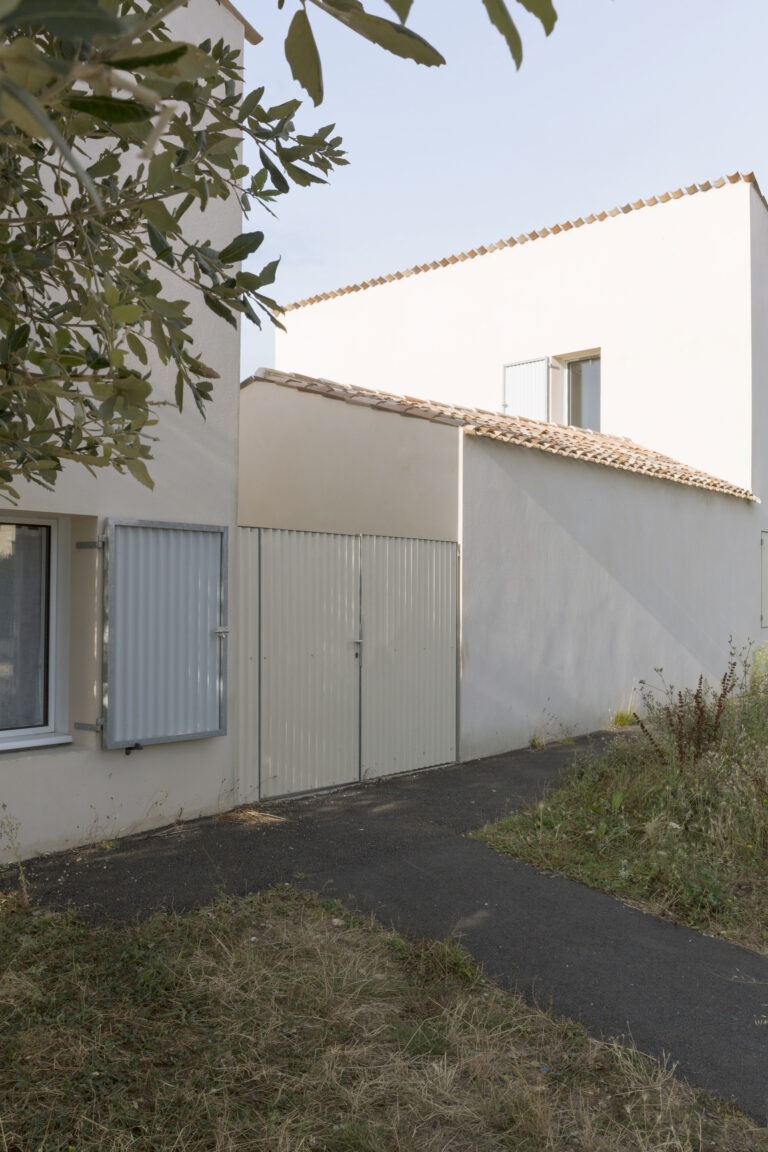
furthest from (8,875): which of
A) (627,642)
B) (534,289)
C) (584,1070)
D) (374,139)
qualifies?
(534,289)

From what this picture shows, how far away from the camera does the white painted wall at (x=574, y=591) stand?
30.0ft

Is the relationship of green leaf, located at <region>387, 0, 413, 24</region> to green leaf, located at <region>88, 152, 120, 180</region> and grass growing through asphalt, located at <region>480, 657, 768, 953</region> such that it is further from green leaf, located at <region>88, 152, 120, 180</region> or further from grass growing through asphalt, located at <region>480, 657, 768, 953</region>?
grass growing through asphalt, located at <region>480, 657, 768, 953</region>

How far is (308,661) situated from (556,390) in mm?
9130

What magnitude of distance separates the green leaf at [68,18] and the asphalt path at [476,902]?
358 centimetres

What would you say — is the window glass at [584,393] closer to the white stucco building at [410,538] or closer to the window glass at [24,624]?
the white stucco building at [410,538]

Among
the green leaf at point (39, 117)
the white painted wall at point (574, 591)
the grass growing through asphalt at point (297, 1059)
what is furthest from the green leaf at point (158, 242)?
the white painted wall at point (574, 591)

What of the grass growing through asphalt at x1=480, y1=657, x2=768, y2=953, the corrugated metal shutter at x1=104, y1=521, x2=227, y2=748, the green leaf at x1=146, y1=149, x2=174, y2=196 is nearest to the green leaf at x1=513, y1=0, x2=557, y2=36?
the green leaf at x1=146, y1=149, x2=174, y2=196

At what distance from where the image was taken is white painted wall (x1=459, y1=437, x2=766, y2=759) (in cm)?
915

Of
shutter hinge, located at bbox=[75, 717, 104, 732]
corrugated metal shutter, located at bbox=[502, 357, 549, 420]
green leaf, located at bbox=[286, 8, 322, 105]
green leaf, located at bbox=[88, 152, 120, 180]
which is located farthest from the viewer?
corrugated metal shutter, located at bbox=[502, 357, 549, 420]

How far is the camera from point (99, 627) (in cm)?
591

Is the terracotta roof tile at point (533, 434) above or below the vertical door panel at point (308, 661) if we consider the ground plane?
above

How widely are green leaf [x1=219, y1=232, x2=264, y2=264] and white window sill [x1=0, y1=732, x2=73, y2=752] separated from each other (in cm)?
373

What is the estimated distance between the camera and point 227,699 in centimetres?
660

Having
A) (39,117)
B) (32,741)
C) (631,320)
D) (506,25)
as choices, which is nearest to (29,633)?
(32,741)
